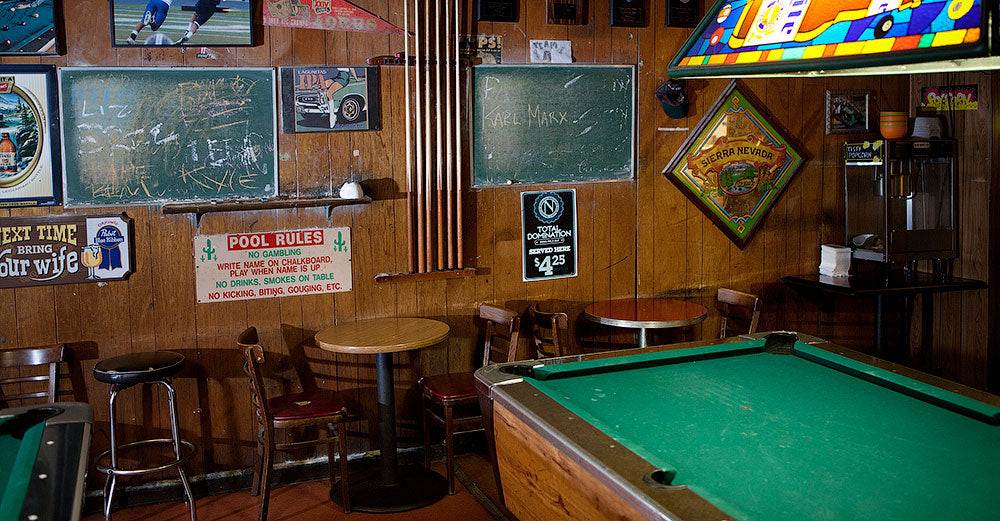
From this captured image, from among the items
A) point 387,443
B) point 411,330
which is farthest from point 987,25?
point 387,443

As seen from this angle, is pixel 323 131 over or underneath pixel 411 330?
over

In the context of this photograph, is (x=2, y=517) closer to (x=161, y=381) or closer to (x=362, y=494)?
(x=161, y=381)

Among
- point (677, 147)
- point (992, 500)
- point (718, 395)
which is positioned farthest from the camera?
point (677, 147)

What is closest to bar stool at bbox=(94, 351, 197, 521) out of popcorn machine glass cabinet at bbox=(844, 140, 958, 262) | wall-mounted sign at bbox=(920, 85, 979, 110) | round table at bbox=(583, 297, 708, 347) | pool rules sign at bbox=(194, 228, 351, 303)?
pool rules sign at bbox=(194, 228, 351, 303)

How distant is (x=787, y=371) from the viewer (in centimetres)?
297

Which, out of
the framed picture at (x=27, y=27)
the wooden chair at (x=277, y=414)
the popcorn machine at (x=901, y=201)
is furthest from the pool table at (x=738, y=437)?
the framed picture at (x=27, y=27)

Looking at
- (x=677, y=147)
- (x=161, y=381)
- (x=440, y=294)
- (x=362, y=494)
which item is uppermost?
(x=677, y=147)

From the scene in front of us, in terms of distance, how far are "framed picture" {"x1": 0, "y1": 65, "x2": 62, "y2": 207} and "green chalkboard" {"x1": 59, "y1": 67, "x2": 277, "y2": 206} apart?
0.06 meters

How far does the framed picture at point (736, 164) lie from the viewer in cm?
510

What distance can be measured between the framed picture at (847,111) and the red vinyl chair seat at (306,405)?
11.4 feet

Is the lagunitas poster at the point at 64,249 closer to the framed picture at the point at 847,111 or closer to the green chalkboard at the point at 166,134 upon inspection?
the green chalkboard at the point at 166,134

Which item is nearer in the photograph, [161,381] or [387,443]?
[161,381]

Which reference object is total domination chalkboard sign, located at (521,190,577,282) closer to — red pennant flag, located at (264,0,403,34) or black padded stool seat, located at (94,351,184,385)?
red pennant flag, located at (264,0,403,34)

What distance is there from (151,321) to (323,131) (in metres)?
1.28
